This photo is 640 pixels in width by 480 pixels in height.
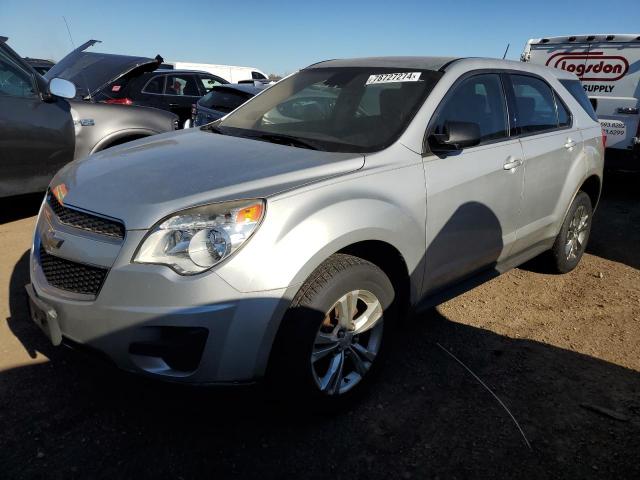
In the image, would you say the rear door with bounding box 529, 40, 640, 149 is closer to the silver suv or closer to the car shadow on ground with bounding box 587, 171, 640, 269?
the car shadow on ground with bounding box 587, 171, 640, 269

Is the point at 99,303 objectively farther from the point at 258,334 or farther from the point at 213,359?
the point at 258,334

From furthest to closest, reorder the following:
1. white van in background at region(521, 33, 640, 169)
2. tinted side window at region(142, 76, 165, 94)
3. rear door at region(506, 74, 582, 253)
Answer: tinted side window at region(142, 76, 165, 94)
white van in background at region(521, 33, 640, 169)
rear door at region(506, 74, 582, 253)

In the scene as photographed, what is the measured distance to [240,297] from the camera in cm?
199


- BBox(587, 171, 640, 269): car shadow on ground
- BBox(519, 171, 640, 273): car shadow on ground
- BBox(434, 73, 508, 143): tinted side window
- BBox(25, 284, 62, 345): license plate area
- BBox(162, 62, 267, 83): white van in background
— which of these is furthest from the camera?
BBox(162, 62, 267, 83): white van in background

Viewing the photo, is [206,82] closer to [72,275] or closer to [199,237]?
[72,275]

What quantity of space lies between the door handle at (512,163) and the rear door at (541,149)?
102 mm

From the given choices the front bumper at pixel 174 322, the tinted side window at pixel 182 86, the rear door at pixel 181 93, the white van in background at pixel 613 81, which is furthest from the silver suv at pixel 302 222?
the tinted side window at pixel 182 86

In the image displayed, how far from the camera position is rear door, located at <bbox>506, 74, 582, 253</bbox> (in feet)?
11.7

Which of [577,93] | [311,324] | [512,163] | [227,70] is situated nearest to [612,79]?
[577,93]

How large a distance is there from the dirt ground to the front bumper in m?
0.10

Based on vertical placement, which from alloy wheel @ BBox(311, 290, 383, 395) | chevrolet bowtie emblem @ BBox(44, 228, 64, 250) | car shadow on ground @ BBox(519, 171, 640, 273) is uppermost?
chevrolet bowtie emblem @ BBox(44, 228, 64, 250)

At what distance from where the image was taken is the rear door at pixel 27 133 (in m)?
4.59

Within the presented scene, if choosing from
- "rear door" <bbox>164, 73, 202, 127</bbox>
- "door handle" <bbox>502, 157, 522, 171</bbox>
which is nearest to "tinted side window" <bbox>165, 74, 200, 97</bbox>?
"rear door" <bbox>164, 73, 202, 127</bbox>

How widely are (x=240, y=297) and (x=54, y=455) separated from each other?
3.63 feet
